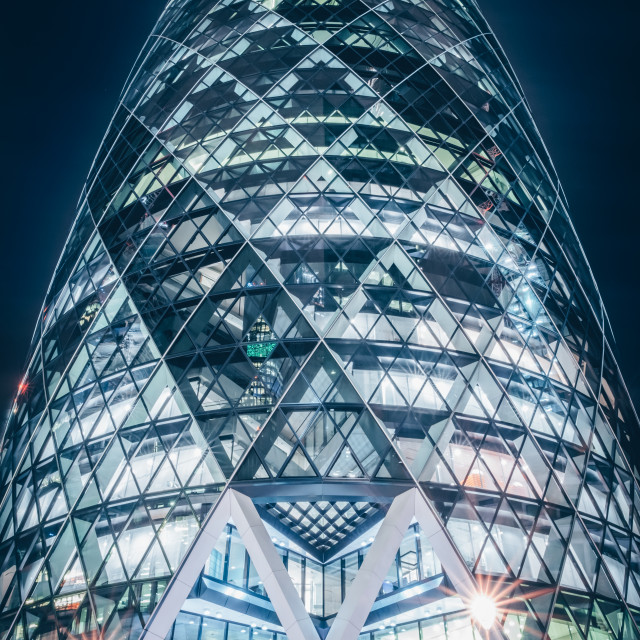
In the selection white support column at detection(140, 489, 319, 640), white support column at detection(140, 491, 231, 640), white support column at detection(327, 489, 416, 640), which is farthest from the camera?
white support column at detection(140, 491, 231, 640)

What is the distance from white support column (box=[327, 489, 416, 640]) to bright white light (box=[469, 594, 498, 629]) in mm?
2476

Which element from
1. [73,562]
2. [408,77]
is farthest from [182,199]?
[73,562]

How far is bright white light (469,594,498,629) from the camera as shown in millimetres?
13797

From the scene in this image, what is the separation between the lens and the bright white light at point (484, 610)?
543 inches

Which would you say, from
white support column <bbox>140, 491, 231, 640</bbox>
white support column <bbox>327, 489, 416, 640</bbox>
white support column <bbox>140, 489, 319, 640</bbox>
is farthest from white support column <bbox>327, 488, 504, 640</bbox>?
white support column <bbox>140, 491, 231, 640</bbox>

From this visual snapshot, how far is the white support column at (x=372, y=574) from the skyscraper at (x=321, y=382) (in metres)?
0.06

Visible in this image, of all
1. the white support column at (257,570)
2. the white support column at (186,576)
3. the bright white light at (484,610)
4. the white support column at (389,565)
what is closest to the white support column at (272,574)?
the white support column at (257,570)

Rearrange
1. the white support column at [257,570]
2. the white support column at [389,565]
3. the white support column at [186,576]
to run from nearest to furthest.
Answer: the white support column at [389,565] < the white support column at [257,570] < the white support column at [186,576]

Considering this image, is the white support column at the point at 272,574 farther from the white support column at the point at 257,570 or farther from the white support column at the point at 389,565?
the white support column at the point at 389,565

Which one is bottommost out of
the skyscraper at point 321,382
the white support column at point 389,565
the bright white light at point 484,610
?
the bright white light at point 484,610

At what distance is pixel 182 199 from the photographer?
21891mm

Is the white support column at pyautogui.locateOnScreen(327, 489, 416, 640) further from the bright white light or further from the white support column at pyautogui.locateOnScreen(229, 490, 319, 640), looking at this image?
the bright white light

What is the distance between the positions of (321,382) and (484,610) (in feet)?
24.8

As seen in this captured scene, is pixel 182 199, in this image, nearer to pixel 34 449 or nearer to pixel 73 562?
pixel 34 449
